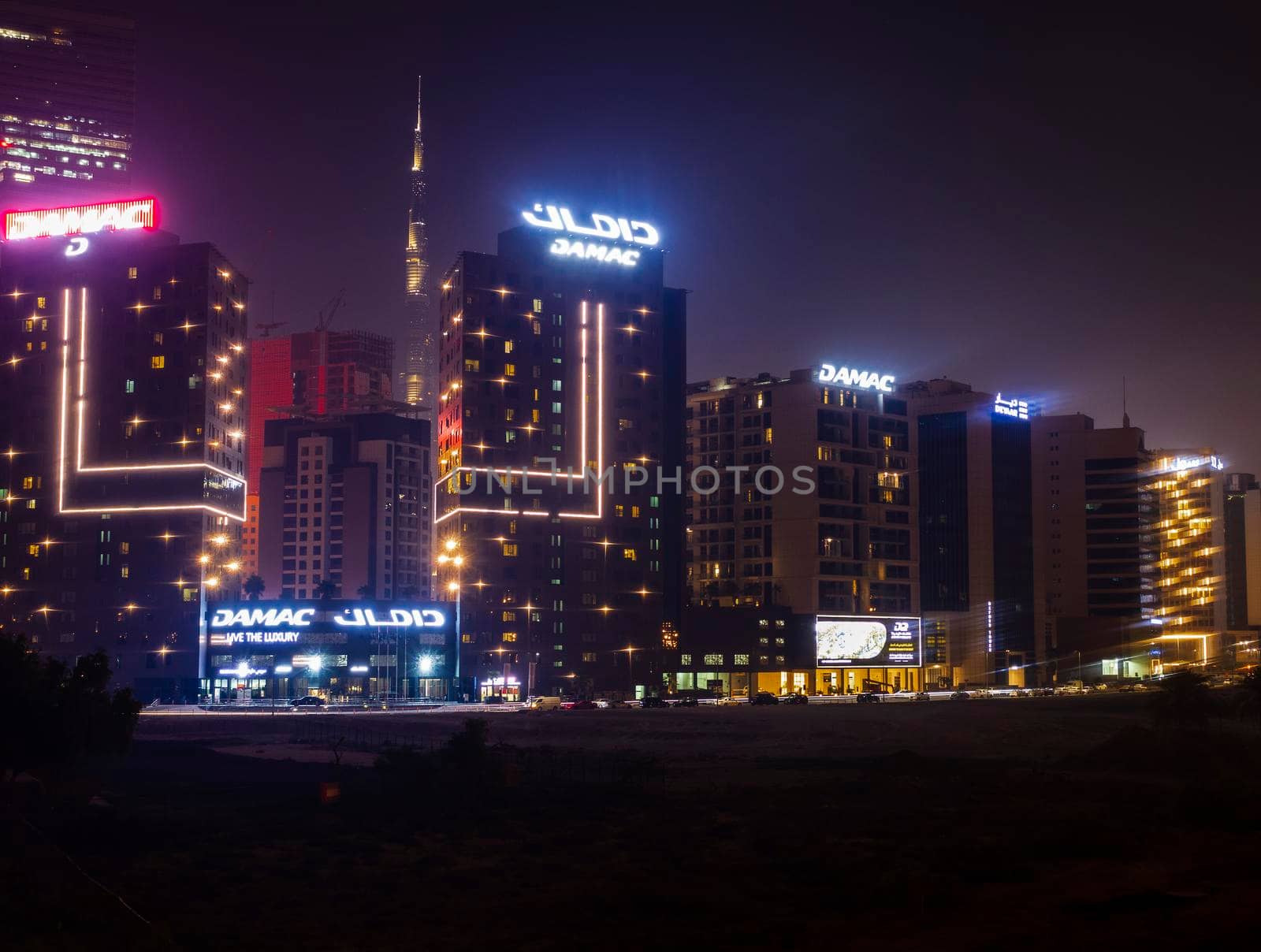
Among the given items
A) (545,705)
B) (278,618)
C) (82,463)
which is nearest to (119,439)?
(82,463)

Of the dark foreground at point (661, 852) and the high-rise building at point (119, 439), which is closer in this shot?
the dark foreground at point (661, 852)

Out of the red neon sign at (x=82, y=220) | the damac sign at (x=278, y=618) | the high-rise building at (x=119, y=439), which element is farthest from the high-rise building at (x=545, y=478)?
the red neon sign at (x=82, y=220)

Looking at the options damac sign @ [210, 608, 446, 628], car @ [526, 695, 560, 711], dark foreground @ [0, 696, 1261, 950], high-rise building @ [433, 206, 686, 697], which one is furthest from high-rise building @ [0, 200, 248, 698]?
dark foreground @ [0, 696, 1261, 950]

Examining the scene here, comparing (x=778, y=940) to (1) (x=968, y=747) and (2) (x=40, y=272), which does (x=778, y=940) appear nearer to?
(1) (x=968, y=747)

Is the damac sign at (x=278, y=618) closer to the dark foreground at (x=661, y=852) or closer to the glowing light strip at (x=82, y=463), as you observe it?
the glowing light strip at (x=82, y=463)

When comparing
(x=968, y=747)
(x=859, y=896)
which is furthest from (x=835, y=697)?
(x=859, y=896)

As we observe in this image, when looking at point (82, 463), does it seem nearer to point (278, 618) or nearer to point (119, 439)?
point (119, 439)

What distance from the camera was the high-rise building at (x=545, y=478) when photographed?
18350 cm

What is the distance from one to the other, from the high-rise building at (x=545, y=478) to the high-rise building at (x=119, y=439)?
33.8 m

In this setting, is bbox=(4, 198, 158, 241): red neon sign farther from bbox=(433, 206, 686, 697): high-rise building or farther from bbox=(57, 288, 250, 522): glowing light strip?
bbox=(433, 206, 686, 697): high-rise building

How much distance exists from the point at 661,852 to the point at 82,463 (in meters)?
150

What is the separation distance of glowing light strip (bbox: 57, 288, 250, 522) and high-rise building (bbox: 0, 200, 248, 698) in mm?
232

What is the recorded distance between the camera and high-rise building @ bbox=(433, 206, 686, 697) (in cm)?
18350

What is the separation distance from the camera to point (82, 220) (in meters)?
188
